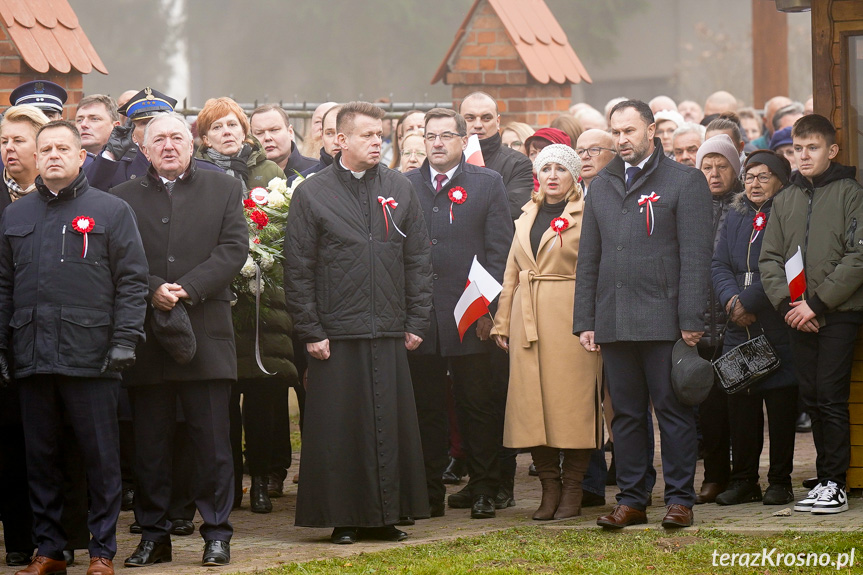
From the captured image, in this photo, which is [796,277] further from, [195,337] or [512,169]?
[195,337]

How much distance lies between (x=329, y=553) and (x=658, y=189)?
8.41 ft

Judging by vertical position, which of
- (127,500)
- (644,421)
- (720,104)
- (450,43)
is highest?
(450,43)

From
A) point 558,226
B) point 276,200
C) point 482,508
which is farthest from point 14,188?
point 482,508

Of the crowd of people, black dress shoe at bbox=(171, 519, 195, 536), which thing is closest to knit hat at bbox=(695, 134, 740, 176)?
the crowd of people

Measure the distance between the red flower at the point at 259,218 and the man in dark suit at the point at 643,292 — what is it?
6.00ft

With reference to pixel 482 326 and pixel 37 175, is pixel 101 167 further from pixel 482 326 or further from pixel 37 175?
pixel 482 326

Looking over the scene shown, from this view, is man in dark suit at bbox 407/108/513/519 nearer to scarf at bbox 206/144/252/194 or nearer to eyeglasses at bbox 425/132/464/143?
eyeglasses at bbox 425/132/464/143

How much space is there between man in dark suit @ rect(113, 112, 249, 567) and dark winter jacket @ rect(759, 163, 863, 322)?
2.95 metres

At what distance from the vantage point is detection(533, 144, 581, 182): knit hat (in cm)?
830

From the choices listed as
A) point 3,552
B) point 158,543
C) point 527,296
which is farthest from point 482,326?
point 3,552

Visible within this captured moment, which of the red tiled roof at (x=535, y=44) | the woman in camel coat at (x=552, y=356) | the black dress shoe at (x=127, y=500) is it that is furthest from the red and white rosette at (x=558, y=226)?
the red tiled roof at (x=535, y=44)

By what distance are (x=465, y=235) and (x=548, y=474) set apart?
1.47 m

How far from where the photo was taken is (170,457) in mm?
7270

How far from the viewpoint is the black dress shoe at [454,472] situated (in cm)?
979
